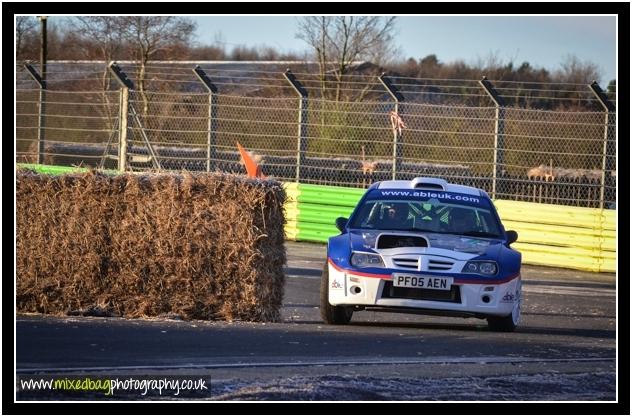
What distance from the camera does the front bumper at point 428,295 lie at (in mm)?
10383

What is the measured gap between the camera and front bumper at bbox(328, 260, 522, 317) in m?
10.4

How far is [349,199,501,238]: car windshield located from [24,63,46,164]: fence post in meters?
13.1

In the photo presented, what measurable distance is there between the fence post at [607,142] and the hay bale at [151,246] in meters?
9.21

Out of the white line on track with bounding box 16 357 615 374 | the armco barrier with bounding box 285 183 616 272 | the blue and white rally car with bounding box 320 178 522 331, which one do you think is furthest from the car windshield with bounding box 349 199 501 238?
the armco barrier with bounding box 285 183 616 272

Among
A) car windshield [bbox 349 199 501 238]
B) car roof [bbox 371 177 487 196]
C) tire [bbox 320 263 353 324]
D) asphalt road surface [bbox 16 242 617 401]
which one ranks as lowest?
asphalt road surface [bbox 16 242 617 401]

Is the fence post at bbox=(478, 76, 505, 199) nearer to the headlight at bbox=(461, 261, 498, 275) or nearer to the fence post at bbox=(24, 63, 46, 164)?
the headlight at bbox=(461, 261, 498, 275)

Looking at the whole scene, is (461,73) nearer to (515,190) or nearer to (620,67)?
(515,190)

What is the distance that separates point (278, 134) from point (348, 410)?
1531 centimetres

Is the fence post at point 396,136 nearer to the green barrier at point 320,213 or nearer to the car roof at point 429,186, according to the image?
the green barrier at point 320,213

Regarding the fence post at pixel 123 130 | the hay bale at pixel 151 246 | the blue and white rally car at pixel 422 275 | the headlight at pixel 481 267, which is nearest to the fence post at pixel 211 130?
the fence post at pixel 123 130

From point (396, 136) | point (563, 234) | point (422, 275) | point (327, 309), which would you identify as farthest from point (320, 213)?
point (422, 275)

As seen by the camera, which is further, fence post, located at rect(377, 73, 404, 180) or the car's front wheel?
fence post, located at rect(377, 73, 404, 180)

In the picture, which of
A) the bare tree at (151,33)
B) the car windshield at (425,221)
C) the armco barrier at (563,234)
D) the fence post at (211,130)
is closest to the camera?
the car windshield at (425,221)

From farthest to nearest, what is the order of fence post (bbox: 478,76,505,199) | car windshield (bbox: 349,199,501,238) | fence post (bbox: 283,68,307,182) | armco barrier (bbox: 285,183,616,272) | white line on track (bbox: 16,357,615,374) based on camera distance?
fence post (bbox: 283,68,307,182)
fence post (bbox: 478,76,505,199)
armco barrier (bbox: 285,183,616,272)
car windshield (bbox: 349,199,501,238)
white line on track (bbox: 16,357,615,374)
